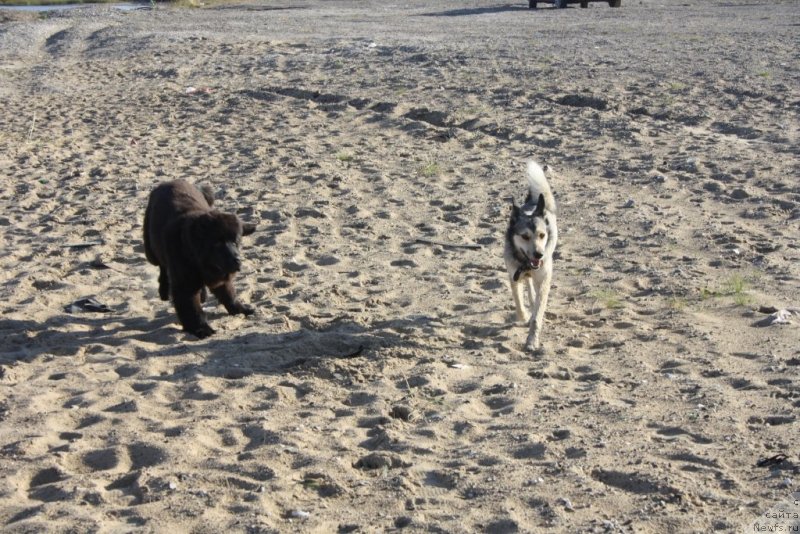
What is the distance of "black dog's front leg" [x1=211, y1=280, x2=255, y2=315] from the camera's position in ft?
24.5

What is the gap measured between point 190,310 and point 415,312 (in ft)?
5.67

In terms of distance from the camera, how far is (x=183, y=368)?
6637 millimetres

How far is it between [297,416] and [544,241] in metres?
2.55

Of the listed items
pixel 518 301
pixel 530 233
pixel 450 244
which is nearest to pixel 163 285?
A: pixel 450 244

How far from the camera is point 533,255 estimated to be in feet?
23.6

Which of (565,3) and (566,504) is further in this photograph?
(565,3)

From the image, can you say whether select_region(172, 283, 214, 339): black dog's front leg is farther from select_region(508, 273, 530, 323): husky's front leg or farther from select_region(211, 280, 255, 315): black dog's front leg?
select_region(508, 273, 530, 323): husky's front leg

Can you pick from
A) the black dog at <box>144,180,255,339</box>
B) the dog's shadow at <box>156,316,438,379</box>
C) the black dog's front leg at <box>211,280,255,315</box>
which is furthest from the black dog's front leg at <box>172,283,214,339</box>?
the black dog's front leg at <box>211,280,255,315</box>

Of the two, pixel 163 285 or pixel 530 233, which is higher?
pixel 530 233

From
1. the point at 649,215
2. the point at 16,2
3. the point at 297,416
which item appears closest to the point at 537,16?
the point at 649,215

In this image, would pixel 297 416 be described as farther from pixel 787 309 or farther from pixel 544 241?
pixel 787 309

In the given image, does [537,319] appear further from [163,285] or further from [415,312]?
[163,285]

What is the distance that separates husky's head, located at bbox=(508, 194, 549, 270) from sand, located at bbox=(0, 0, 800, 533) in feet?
1.88

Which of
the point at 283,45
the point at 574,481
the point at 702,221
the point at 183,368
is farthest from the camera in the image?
the point at 283,45
